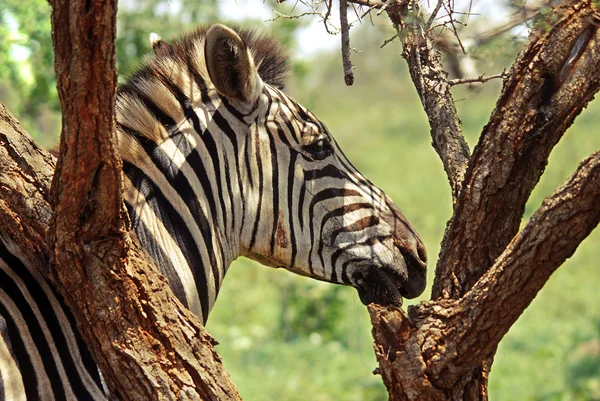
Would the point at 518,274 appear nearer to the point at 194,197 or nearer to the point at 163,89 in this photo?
the point at 194,197

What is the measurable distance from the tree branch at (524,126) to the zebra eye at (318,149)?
840 mm

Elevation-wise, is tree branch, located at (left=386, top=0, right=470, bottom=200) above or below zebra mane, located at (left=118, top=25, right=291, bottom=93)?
below

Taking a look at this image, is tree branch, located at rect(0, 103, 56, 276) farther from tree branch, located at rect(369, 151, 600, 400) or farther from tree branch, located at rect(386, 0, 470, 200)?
tree branch, located at rect(386, 0, 470, 200)

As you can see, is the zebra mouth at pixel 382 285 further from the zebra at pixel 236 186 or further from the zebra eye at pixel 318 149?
the zebra eye at pixel 318 149

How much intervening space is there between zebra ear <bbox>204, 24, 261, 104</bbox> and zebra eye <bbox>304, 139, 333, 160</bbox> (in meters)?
0.29

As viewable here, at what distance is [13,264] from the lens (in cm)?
265

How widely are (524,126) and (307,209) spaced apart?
102cm

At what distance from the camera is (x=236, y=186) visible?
3158mm

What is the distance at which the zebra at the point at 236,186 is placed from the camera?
2.98m

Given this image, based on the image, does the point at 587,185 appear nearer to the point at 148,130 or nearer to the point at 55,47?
the point at 55,47

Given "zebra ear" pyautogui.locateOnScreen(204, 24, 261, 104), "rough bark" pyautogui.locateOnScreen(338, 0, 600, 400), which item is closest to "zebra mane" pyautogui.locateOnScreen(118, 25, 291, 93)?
"zebra ear" pyautogui.locateOnScreen(204, 24, 261, 104)

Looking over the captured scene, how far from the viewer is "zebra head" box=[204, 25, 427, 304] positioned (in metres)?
3.20

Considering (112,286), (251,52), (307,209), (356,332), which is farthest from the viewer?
(356,332)

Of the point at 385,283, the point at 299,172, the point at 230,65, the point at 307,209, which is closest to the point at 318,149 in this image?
the point at 299,172
